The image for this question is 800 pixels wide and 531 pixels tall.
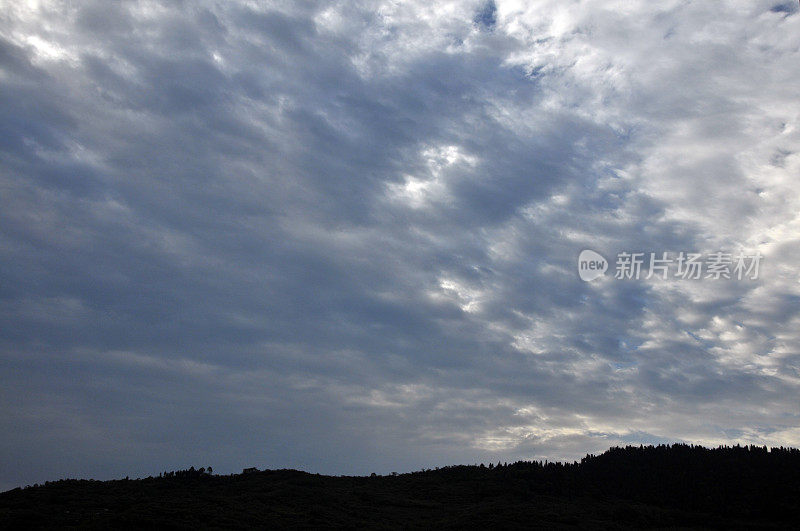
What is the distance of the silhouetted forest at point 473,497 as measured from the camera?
39.6 meters

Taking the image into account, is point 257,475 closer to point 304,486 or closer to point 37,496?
point 304,486

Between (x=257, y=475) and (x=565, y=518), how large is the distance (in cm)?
3118

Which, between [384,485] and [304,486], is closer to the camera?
[304,486]

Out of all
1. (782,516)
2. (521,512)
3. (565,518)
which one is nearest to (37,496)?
(521,512)

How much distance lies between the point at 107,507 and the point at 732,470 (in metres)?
52.4

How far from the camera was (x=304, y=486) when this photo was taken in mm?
52625

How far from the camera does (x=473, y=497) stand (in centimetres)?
5241

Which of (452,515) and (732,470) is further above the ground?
(732,470)

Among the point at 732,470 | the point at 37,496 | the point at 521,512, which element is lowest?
the point at 37,496

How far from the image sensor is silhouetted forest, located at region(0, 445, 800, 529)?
3959 centimetres

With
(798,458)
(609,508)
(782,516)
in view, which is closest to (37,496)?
(609,508)

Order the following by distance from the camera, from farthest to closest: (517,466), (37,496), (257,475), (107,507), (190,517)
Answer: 1. (517,466)
2. (257,475)
3. (37,496)
4. (107,507)
5. (190,517)

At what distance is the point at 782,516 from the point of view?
42469 millimetres

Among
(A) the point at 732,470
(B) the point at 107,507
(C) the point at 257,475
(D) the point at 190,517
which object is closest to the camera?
(D) the point at 190,517
